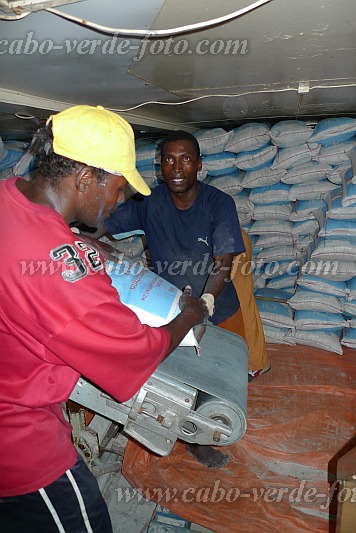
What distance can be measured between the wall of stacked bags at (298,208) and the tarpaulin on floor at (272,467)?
0.50 meters

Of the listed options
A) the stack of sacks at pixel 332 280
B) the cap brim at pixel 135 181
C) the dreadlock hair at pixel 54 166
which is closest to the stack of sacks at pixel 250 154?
the stack of sacks at pixel 332 280

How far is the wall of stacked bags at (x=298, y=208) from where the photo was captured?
3055mm

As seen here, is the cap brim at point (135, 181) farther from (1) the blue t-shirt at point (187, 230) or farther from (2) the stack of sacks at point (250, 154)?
(2) the stack of sacks at point (250, 154)

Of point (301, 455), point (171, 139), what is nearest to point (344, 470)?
point (301, 455)

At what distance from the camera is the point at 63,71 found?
162 cm

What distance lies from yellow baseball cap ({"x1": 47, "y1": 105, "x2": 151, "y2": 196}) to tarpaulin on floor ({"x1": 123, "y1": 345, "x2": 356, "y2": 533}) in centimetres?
174

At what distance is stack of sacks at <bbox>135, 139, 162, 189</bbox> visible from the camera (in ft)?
11.3

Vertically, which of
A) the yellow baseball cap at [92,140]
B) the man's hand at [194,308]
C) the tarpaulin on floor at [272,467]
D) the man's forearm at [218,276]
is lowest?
the tarpaulin on floor at [272,467]

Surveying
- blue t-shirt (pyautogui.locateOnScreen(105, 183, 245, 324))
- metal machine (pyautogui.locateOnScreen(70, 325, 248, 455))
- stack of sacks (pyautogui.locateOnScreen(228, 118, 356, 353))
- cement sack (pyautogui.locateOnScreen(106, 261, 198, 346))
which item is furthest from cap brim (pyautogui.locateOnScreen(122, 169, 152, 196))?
stack of sacks (pyautogui.locateOnScreen(228, 118, 356, 353))

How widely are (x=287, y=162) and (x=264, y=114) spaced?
0.40 metres

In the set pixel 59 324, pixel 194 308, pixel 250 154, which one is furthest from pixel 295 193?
A: pixel 59 324

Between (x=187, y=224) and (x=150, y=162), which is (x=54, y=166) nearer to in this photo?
(x=187, y=224)

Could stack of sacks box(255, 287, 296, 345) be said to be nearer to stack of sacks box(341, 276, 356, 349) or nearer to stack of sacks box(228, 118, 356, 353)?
stack of sacks box(228, 118, 356, 353)

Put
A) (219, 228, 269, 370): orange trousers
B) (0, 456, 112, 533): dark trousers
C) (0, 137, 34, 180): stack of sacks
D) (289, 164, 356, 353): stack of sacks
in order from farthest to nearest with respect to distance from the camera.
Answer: (0, 137, 34, 180): stack of sacks, (289, 164, 356, 353): stack of sacks, (219, 228, 269, 370): orange trousers, (0, 456, 112, 533): dark trousers
